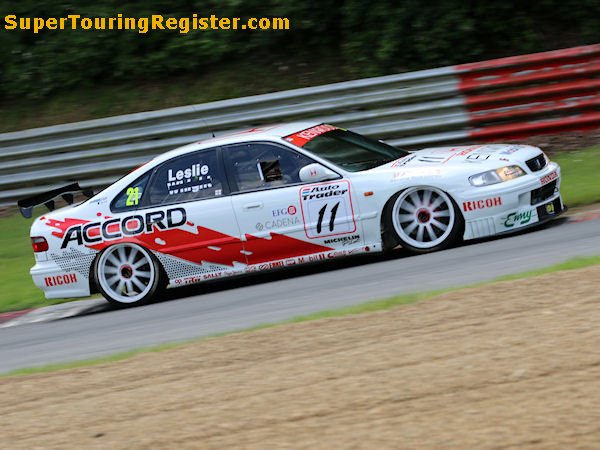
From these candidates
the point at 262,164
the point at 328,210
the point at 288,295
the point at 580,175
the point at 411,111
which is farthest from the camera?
the point at 411,111

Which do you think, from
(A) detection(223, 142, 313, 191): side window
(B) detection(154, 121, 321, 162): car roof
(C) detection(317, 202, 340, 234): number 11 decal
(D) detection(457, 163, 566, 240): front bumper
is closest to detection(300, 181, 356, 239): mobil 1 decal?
(C) detection(317, 202, 340, 234): number 11 decal

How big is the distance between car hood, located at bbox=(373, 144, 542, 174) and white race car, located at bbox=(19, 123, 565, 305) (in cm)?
1

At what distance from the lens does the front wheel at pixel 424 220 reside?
8586mm

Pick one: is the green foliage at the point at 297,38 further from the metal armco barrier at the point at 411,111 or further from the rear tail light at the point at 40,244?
the rear tail light at the point at 40,244

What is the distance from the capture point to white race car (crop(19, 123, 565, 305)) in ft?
28.2

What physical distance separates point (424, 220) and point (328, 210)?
2.86ft

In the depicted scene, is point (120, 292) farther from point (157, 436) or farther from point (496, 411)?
point (496, 411)

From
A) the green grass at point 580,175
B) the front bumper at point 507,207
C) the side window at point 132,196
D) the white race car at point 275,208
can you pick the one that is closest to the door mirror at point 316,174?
the white race car at point 275,208

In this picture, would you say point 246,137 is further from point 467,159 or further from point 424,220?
point 467,159

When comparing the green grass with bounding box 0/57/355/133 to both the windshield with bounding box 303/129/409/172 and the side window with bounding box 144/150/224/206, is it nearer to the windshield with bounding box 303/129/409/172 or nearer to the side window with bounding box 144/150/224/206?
the windshield with bounding box 303/129/409/172

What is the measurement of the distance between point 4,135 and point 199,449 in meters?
10.3

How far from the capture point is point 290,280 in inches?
355

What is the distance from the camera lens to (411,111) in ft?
42.0

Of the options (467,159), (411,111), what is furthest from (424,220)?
(411,111)
